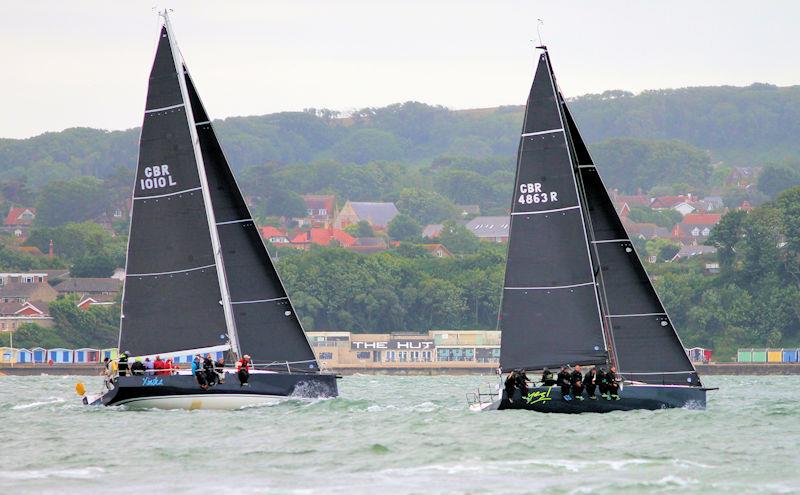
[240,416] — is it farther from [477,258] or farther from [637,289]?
[477,258]

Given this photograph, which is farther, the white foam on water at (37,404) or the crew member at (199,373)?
the white foam on water at (37,404)

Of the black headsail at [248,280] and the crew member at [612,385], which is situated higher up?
the black headsail at [248,280]

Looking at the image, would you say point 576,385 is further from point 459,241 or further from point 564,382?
point 459,241

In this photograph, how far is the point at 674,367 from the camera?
39.9 meters

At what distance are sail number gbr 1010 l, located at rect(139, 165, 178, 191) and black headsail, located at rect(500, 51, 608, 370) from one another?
9169mm

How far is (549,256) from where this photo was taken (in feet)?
131

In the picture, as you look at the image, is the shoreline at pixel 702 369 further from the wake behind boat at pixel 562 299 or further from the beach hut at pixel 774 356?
the wake behind boat at pixel 562 299

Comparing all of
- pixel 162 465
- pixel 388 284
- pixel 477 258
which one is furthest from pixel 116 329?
pixel 162 465

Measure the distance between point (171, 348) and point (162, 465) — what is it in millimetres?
12586

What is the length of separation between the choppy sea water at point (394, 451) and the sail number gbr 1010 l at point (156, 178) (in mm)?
5519

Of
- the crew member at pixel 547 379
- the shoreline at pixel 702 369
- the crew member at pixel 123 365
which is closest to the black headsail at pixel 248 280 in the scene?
the crew member at pixel 123 365

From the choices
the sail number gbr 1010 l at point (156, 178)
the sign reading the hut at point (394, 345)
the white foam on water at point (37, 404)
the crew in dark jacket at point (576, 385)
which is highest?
the sail number gbr 1010 l at point (156, 178)

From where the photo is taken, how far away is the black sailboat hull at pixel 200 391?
139ft

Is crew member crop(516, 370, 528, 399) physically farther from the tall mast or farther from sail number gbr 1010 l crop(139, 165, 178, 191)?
sail number gbr 1010 l crop(139, 165, 178, 191)
